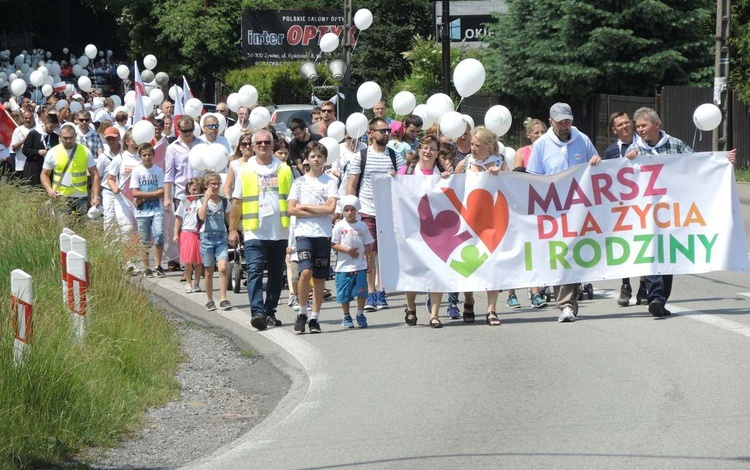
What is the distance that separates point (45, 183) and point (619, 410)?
32.9ft

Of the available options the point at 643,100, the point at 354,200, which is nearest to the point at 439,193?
the point at 354,200

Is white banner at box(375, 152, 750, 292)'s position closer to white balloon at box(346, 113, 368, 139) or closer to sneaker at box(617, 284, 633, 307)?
sneaker at box(617, 284, 633, 307)

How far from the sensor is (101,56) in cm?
7475

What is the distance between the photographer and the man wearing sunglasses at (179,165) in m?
15.7

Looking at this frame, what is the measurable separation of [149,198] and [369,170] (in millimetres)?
4079

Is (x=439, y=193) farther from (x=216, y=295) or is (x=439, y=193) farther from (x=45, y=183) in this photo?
(x=45, y=183)

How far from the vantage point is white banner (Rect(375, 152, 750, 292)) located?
12.1 metres

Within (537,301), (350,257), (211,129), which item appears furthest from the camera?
(211,129)

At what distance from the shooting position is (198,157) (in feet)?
47.4

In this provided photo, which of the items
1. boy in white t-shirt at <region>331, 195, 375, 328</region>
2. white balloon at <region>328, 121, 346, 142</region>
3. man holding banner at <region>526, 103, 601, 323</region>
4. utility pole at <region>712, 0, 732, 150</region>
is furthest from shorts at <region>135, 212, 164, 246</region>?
utility pole at <region>712, 0, 732, 150</region>

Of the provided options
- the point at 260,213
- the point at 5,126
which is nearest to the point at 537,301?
the point at 260,213

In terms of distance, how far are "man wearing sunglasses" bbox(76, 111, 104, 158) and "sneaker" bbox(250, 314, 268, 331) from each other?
21.8 feet

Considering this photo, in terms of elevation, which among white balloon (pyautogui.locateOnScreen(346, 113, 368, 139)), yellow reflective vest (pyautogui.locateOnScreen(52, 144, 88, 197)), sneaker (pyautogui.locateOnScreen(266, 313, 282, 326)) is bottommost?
sneaker (pyautogui.locateOnScreen(266, 313, 282, 326))

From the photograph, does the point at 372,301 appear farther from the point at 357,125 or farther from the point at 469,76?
the point at 469,76
